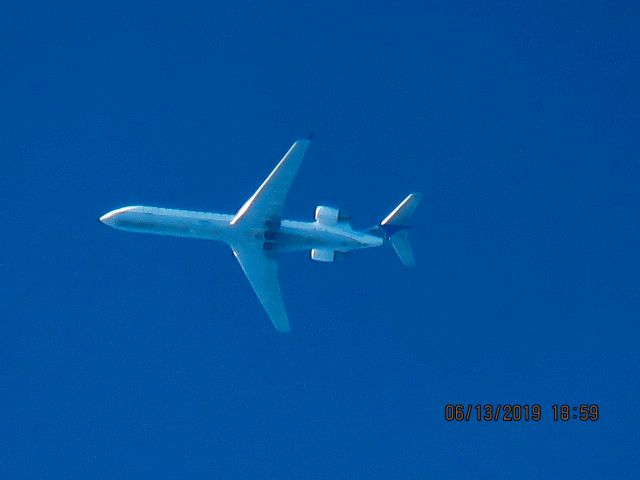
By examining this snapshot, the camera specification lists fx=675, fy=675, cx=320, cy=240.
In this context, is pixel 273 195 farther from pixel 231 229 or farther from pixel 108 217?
pixel 108 217

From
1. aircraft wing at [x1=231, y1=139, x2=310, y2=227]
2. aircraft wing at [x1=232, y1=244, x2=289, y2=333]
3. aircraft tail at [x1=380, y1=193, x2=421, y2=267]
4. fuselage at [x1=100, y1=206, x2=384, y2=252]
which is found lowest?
aircraft wing at [x1=232, y1=244, x2=289, y2=333]

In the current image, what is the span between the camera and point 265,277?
54.3 meters

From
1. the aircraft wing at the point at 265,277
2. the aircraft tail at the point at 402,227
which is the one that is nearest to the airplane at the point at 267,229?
the aircraft wing at the point at 265,277

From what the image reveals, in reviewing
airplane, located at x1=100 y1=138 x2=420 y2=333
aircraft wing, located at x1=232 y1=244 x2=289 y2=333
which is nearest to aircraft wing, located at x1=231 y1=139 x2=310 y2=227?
airplane, located at x1=100 y1=138 x2=420 y2=333

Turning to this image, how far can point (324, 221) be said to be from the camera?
52.9 metres

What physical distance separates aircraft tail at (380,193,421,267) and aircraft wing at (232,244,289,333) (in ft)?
33.2

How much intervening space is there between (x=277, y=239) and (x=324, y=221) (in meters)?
3.96

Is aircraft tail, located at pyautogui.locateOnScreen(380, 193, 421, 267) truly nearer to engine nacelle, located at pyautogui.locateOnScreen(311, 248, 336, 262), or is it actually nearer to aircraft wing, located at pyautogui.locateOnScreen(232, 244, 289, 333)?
engine nacelle, located at pyautogui.locateOnScreen(311, 248, 336, 262)

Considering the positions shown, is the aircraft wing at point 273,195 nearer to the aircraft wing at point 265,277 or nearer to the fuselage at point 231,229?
the fuselage at point 231,229

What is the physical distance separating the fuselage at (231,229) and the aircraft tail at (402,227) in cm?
412

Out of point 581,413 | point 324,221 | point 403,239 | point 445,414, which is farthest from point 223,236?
point 581,413

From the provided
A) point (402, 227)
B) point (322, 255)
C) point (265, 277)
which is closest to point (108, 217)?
point (265, 277)

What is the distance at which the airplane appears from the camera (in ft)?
166

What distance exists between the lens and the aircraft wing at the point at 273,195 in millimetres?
49469
